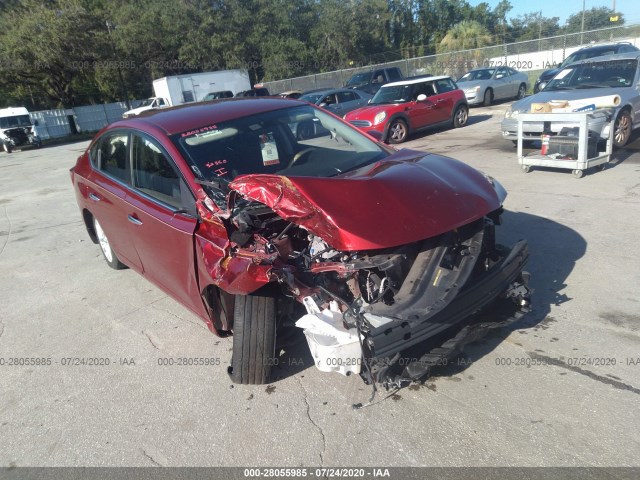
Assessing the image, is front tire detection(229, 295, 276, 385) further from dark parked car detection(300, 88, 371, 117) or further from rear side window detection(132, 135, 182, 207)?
dark parked car detection(300, 88, 371, 117)

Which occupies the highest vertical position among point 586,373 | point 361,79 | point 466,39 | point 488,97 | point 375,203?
point 466,39

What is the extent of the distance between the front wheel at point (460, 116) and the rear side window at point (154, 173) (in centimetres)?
1252

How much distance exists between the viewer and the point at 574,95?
9.09 metres

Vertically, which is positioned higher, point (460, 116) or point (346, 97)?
point (346, 97)

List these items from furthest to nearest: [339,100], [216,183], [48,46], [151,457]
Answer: [48,46] → [339,100] → [216,183] → [151,457]

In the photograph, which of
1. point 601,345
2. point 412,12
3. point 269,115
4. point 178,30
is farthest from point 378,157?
point 412,12

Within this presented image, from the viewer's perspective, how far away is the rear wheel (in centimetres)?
2008

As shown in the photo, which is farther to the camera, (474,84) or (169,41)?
(169,41)

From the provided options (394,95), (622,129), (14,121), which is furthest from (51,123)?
(622,129)

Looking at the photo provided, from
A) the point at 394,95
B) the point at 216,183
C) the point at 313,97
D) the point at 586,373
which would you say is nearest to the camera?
the point at 586,373

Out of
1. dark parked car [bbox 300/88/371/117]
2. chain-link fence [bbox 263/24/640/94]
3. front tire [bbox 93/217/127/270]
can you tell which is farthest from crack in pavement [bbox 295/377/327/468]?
chain-link fence [bbox 263/24/640/94]

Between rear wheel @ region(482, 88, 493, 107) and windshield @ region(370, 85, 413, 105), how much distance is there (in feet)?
23.9

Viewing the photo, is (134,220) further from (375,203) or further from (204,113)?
(375,203)

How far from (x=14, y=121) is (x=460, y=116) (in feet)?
77.5
